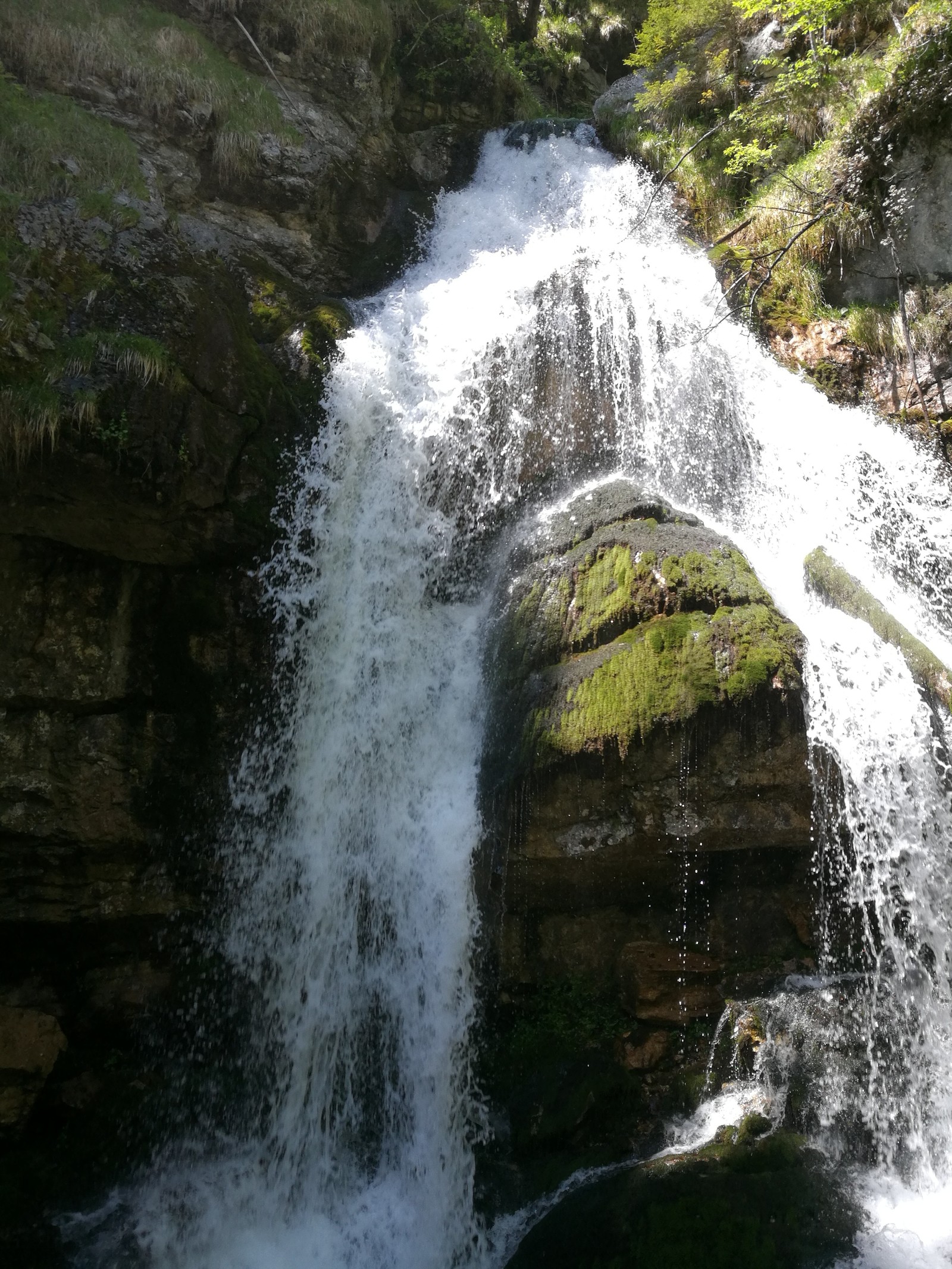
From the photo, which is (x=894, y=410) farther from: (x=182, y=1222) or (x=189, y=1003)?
(x=182, y=1222)

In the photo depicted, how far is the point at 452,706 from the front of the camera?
6512 mm

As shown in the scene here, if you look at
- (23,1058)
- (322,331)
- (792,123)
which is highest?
(792,123)

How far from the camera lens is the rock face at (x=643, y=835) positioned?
5223 mm

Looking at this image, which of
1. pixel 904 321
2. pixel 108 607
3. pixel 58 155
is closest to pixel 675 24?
pixel 904 321

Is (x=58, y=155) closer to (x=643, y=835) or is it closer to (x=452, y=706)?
(x=452, y=706)

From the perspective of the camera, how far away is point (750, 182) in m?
9.93

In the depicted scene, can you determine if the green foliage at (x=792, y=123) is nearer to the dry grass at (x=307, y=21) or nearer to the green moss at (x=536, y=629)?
the green moss at (x=536, y=629)

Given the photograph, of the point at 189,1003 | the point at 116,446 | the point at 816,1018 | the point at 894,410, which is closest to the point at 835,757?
the point at 816,1018

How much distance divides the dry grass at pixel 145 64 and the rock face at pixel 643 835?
285 inches

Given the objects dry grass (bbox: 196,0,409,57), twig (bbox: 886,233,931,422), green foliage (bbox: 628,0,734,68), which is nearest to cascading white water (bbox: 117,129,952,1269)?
twig (bbox: 886,233,931,422)

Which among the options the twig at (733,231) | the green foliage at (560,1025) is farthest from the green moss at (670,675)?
the twig at (733,231)

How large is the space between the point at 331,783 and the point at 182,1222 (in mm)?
2939

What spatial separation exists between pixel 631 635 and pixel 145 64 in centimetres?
837

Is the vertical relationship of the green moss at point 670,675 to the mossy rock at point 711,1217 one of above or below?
above
